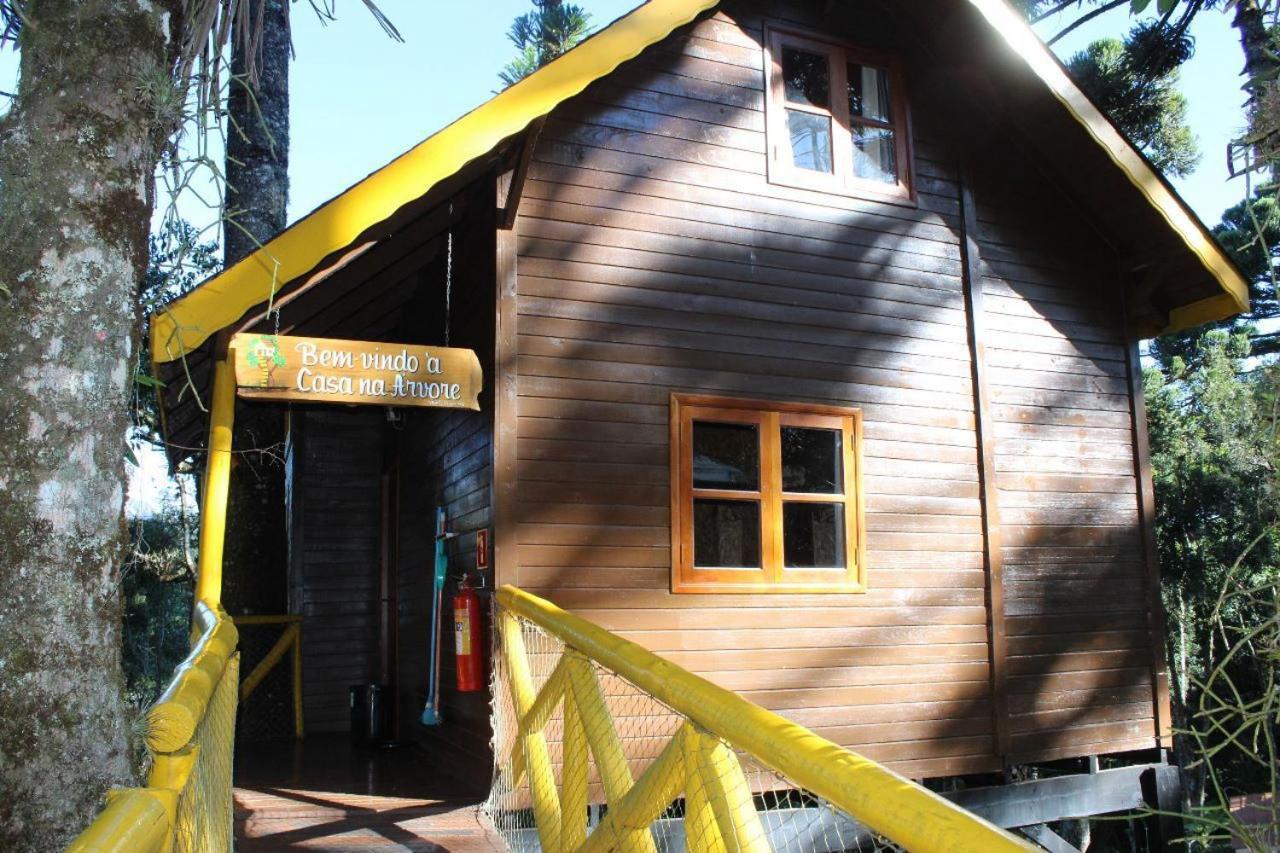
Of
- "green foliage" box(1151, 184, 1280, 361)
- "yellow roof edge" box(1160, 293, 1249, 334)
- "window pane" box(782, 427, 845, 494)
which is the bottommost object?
"window pane" box(782, 427, 845, 494)

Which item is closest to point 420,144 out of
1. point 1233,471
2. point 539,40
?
point 1233,471

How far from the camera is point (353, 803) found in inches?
221

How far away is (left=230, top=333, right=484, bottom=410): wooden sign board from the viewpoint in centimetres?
482

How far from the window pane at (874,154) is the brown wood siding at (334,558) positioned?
464 centimetres

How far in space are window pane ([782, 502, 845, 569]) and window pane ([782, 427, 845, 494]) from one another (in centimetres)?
12

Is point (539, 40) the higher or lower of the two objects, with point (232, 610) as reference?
higher

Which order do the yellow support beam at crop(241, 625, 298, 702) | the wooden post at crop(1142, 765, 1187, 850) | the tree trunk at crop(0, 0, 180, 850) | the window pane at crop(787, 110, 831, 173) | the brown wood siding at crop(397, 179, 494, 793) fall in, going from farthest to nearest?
1. the yellow support beam at crop(241, 625, 298, 702)
2. the wooden post at crop(1142, 765, 1187, 850)
3. the window pane at crop(787, 110, 831, 173)
4. the brown wood siding at crop(397, 179, 494, 793)
5. the tree trunk at crop(0, 0, 180, 850)

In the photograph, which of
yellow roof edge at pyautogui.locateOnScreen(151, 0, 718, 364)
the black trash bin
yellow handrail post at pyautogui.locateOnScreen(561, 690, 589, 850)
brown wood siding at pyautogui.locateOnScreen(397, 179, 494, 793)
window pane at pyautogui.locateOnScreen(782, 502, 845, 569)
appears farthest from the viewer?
the black trash bin

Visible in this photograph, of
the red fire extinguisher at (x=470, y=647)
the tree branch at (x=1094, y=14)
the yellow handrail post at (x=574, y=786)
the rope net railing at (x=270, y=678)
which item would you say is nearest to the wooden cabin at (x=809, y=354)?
the red fire extinguisher at (x=470, y=647)

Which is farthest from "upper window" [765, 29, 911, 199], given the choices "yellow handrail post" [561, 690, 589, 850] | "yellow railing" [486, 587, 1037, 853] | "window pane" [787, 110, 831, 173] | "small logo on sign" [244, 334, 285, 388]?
"yellow handrail post" [561, 690, 589, 850]

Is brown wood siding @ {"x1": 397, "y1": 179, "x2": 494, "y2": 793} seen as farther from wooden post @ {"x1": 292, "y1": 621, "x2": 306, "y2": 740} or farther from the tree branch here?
the tree branch

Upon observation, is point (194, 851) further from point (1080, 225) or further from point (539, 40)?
point (539, 40)

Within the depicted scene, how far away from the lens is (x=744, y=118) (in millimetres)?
6867

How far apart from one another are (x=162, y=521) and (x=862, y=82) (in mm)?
15975
